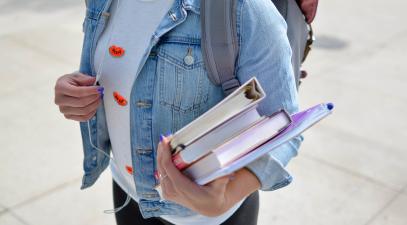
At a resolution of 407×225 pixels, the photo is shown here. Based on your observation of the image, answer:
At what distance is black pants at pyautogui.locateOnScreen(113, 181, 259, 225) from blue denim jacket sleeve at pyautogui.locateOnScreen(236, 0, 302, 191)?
38 cm

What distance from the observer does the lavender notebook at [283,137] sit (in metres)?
1.10

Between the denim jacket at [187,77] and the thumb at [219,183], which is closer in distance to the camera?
the thumb at [219,183]

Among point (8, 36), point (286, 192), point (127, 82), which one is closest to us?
point (127, 82)

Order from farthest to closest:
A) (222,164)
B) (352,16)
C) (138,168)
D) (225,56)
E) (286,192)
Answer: (352,16) → (286,192) → (138,168) → (225,56) → (222,164)

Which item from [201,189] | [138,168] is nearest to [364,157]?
[138,168]

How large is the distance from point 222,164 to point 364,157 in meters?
3.06

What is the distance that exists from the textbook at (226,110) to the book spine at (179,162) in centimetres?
5

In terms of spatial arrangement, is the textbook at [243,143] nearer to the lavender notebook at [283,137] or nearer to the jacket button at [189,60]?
the lavender notebook at [283,137]

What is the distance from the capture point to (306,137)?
167 inches

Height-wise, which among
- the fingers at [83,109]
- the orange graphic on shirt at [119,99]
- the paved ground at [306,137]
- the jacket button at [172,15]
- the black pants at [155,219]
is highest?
the jacket button at [172,15]

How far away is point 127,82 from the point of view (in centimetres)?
152

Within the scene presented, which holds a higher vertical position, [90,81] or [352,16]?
[90,81]

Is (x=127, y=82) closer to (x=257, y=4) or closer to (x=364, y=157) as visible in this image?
(x=257, y=4)

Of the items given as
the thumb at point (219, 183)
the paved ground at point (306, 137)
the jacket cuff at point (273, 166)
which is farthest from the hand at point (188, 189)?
the paved ground at point (306, 137)
